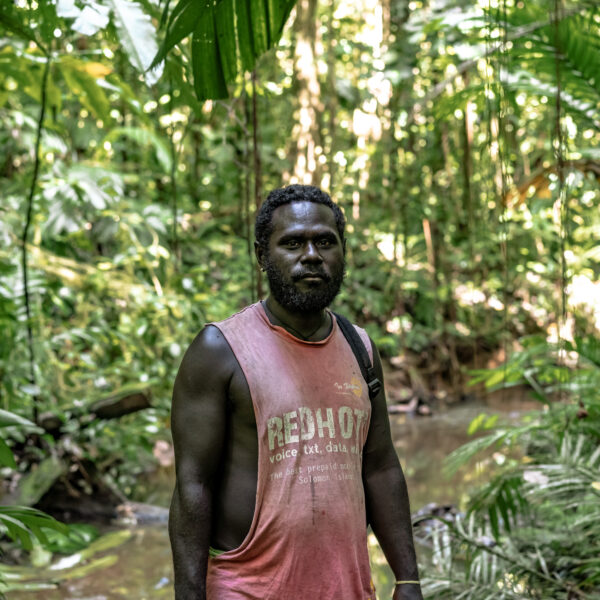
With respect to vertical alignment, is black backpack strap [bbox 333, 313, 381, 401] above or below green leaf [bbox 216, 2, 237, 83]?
below

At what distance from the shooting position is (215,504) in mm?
2115

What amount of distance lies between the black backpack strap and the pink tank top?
10 centimetres

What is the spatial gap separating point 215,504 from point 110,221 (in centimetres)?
613

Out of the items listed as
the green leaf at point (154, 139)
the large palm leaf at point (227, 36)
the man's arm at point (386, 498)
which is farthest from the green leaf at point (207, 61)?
the green leaf at point (154, 139)

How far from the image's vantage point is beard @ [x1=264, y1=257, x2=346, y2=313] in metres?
2.18

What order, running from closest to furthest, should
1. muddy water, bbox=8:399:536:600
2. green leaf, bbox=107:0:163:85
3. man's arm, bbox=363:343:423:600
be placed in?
man's arm, bbox=363:343:423:600, green leaf, bbox=107:0:163:85, muddy water, bbox=8:399:536:600

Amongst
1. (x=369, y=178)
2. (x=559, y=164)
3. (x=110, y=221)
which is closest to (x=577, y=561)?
(x=559, y=164)

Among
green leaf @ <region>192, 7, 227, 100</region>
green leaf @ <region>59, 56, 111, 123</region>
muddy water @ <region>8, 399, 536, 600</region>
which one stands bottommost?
muddy water @ <region>8, 399, 536, 600</region>

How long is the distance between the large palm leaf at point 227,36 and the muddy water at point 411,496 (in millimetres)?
3051

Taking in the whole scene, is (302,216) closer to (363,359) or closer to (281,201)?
(281,201)

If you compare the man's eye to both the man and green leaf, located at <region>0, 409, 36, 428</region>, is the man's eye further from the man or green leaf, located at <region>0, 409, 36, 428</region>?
green leaf, located at <region>0, 409, 36, 428</region>

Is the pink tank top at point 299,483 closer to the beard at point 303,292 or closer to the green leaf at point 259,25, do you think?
the beard at point 303,292

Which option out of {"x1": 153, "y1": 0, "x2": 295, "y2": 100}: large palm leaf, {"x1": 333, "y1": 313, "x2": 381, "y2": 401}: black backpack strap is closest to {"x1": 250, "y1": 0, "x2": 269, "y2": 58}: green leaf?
{"x1": 153, "y1": 0, "x2": 295, "y2": 100}: large palm leaf

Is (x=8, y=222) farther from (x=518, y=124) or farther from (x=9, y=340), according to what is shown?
(x=518, y=124)
